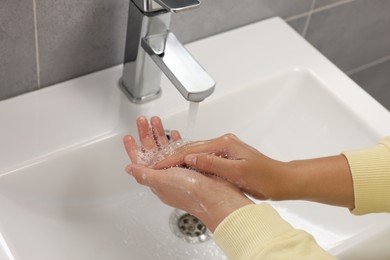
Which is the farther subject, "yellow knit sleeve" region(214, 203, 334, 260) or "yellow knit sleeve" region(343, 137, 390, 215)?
"yellow knit sleeve" region(343, 137, 390, 215)

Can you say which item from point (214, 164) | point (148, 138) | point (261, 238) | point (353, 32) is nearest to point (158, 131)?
point (148, 138)

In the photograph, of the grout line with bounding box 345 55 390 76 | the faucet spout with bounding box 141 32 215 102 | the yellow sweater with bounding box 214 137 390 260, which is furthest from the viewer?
the grout line with bounding box 345 55 390 76

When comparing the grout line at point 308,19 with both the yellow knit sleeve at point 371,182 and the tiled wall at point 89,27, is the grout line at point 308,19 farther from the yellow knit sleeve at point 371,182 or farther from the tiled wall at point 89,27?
the yellow knit sleeve at point 371,182

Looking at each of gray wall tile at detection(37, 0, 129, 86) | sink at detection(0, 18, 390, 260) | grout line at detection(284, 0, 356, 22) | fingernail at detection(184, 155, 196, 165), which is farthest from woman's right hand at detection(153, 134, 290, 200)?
grout line at detection(284, 0, 356, 22)

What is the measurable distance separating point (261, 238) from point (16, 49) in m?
0.40

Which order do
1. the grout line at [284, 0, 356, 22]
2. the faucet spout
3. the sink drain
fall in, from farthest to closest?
the grout line at [284, 0, 356, 22] < the sink drain < the faucet spout

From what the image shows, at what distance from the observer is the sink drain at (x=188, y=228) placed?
85cm

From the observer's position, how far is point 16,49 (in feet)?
2.53

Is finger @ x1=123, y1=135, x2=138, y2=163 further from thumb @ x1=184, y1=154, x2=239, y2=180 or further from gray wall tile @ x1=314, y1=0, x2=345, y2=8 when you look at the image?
gray wall tile @ x1=314, y1=0, x2=345, y2=8

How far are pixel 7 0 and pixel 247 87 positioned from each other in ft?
1.19

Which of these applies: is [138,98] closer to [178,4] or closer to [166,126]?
[166,126]

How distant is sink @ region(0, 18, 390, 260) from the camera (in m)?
0.75

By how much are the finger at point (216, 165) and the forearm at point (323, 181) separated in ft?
0.26

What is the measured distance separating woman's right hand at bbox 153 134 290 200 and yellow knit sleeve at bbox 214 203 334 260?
64 millimetres
